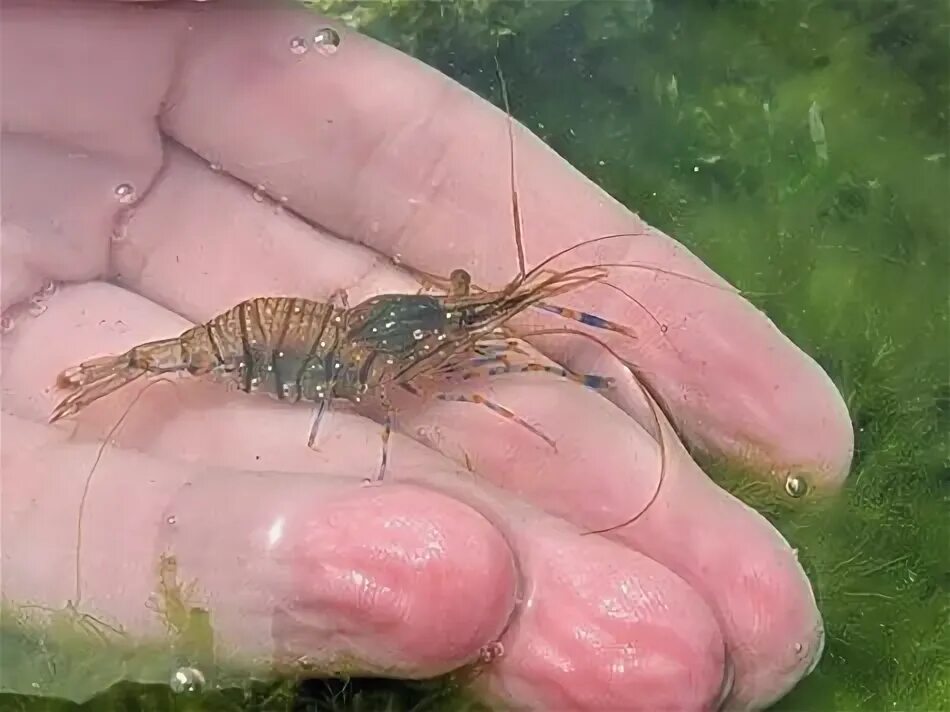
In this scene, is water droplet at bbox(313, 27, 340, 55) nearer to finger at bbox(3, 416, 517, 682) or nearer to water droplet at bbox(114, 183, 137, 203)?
water droplet at bbox(114, 183, 137, 203)

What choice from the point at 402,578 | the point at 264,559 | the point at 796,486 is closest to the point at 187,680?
the point at 264,559

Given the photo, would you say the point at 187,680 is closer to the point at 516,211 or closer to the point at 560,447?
the point at 560,447

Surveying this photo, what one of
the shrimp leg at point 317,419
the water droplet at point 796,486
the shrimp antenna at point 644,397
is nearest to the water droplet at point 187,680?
the shrimp leg at point 317,419

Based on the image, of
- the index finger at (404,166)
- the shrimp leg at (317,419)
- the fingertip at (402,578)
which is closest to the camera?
the fingertip at (402,578)

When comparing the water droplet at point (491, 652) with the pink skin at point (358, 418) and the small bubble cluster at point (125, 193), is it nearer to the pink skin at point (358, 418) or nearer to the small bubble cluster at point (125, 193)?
the pink skin at point (358, 418)

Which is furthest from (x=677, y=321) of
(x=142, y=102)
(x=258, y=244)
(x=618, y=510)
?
(x=142, y=102)

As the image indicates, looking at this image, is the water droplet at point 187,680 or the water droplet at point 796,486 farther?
the water droplet at point 796,486

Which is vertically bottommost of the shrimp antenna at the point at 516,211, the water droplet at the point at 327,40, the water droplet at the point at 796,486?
the water droplet at the point at 796,486
